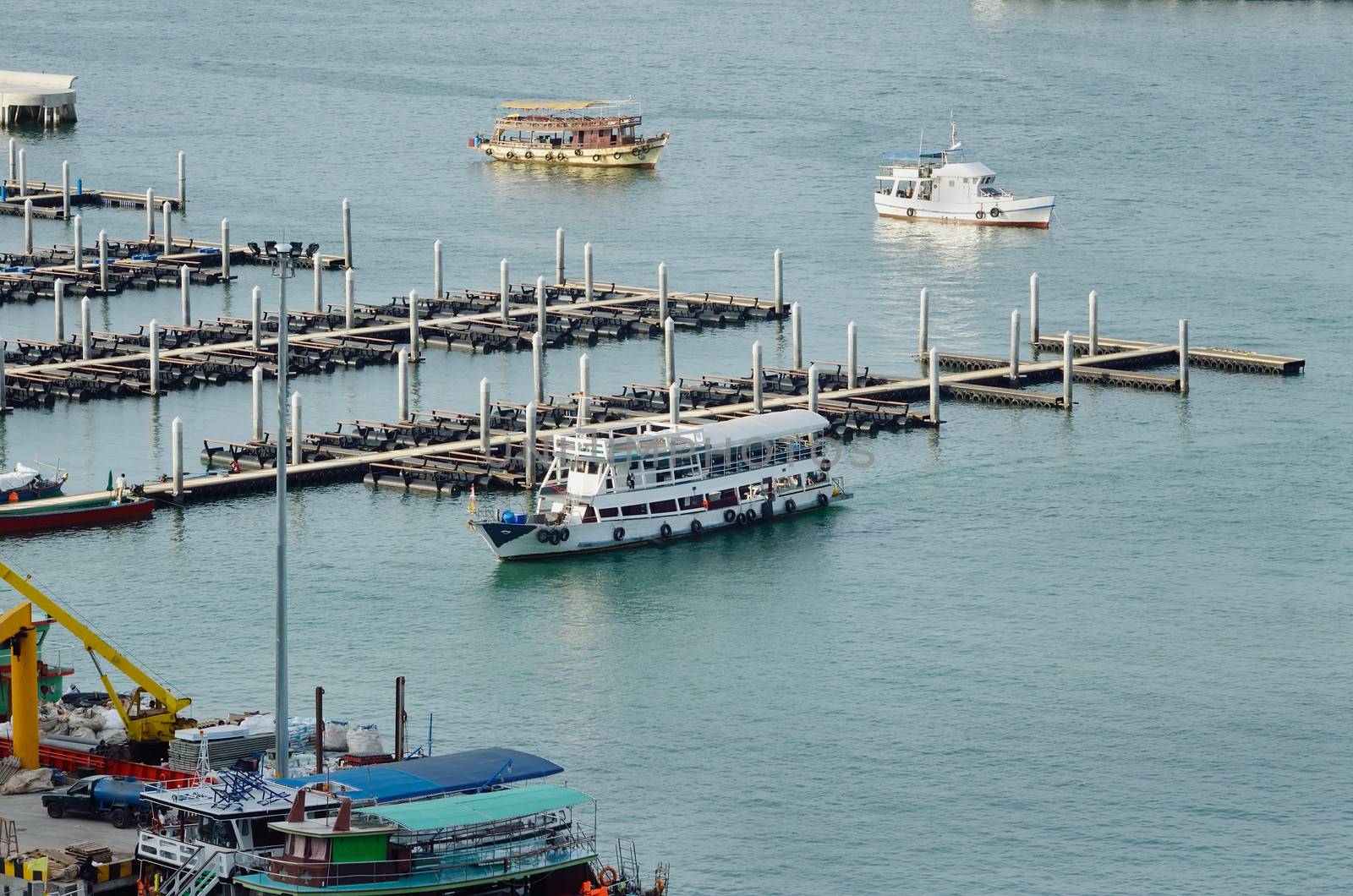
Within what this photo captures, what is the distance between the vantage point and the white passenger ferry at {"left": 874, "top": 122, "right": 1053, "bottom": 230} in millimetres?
157500

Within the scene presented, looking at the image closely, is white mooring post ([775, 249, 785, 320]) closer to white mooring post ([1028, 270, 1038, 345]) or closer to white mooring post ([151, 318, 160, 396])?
white mooring post ([1028, 270, 1038, 345])

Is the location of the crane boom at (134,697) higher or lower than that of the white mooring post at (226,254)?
lower

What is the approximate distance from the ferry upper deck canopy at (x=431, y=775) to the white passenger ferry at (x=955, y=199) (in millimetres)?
109483

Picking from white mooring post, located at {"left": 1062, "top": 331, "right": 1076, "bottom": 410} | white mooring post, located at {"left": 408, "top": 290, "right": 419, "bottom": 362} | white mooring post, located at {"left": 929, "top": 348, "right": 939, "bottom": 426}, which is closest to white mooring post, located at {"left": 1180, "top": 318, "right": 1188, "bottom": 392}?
white mooring post, located at {"left": 1062, "top": 331, "right": 1076, "bottom": 410}

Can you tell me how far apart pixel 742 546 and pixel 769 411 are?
13704 mm

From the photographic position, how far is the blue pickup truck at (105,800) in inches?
1971

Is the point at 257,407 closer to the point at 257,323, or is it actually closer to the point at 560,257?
the point at 257,323

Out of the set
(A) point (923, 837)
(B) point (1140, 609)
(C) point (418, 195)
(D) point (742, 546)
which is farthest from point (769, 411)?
(C) point (418, 195)

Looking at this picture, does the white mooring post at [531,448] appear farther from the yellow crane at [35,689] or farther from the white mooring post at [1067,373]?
the yellow crane at [35,689]

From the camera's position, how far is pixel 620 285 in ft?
436

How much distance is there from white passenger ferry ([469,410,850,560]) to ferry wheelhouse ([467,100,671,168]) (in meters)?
91.8

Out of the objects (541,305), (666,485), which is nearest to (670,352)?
(541,305)

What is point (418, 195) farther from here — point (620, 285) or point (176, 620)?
point (176, 620)

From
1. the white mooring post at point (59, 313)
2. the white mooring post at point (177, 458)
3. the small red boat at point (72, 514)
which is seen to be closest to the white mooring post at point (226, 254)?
the white mooring post at point (59, 313)
